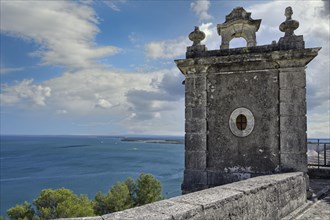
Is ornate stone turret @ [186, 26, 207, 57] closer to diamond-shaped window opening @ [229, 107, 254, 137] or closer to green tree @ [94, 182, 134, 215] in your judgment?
diamond-shaped window opening @ [229, 107, 254, 137]

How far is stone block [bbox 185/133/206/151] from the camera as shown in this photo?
7074mm

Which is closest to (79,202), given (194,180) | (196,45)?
(194,180)

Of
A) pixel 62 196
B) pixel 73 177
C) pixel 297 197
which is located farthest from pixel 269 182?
pixel 73 177

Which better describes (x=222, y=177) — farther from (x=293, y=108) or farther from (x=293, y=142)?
(x=293, y=108)

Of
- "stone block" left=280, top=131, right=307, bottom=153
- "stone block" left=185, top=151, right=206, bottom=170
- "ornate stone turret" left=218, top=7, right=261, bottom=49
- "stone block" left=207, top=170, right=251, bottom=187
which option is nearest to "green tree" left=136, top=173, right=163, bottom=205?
"stone block" left=185, top=151, right=206, bottom=170

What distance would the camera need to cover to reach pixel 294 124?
6371 millimetres

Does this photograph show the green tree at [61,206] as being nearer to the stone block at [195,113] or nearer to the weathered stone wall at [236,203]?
the stone block at [195,113]

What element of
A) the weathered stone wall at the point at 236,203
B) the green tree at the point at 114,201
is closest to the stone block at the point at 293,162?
the weathered stone wall at the point at 236,203

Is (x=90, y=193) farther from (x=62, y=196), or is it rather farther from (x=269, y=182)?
(x=269, y=182)

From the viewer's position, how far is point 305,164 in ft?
20.6

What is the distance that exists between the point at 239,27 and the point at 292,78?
6.32 ft

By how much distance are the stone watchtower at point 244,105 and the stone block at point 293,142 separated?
19 millimetres

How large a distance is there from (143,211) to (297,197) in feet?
12.2

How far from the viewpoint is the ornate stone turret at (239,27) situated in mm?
7363
